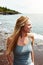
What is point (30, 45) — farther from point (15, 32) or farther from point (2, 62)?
point (2, 62)

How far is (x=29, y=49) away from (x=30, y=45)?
0.25 feet

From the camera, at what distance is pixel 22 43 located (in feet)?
12.8

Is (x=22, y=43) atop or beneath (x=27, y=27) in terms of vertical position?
beneath

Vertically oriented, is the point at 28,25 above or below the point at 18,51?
above

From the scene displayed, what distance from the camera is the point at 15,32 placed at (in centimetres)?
391

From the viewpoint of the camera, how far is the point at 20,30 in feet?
12.9

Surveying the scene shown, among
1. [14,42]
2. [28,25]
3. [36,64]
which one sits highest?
[28,25]

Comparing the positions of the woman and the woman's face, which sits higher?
the woman's face

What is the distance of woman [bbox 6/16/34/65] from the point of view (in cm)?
382

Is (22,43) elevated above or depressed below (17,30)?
below

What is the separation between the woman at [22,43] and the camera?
12.5 feet

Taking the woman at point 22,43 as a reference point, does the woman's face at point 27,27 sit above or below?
above

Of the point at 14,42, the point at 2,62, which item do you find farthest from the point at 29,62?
A: the point at 2,62

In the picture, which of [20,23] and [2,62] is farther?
[2,62]
